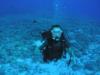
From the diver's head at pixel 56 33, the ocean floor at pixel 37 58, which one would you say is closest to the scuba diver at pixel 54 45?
the diver's head at pixel 56 33

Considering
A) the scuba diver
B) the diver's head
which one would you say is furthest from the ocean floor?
the diver's head

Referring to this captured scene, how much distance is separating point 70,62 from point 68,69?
1.12ft

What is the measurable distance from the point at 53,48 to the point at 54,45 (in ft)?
0.43

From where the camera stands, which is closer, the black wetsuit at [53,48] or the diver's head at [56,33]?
the diver's head at [56,33]

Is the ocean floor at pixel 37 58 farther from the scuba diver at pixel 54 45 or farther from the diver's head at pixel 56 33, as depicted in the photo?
the diver's head at pixel 56 33

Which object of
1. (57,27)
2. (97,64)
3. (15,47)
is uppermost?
(57,27)

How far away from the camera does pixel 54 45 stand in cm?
866

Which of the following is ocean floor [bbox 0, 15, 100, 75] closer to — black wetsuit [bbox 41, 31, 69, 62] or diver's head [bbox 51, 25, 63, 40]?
black wetsuit [bbox 41, 31, 69, 62]

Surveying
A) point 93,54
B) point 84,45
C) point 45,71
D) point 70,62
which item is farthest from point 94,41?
point 45,71

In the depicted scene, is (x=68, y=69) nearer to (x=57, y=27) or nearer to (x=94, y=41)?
(x=57, y=27)

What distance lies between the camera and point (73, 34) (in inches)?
527

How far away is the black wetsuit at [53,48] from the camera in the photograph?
28.5 feet

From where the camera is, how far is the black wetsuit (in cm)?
868

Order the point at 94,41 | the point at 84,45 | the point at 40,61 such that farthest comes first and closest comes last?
the point at 94,41 → the point at 84,45 → the point at 40,61
